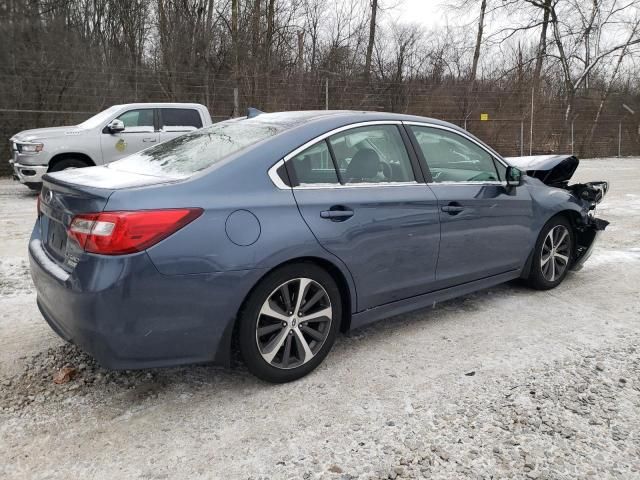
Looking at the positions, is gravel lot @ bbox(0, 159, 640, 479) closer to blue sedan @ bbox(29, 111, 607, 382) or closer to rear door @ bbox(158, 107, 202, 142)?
blue sedan @ bbox(29, 111, 607, 382)

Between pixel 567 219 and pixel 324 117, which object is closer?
pixel 324 117

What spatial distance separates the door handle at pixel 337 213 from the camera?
3182 millimetres

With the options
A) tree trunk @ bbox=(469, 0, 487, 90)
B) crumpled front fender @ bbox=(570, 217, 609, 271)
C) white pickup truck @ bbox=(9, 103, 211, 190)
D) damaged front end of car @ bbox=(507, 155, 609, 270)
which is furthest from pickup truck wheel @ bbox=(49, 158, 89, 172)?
tree trunk @ bbox=(469, 0, 487, 90)

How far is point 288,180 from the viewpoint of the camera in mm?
3123

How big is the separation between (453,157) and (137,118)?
316 inches

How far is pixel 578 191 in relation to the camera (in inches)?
202

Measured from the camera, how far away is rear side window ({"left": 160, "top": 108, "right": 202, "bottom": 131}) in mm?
10750

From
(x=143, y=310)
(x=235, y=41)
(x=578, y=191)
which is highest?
(x=235, y=41)

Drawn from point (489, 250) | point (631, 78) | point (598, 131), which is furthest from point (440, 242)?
point (631, 78)

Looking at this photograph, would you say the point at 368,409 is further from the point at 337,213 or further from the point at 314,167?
the point at 314,167

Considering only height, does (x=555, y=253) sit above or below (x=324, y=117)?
below

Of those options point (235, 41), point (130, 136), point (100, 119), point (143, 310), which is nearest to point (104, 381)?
point (143, 310)

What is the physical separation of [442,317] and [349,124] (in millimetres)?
1716

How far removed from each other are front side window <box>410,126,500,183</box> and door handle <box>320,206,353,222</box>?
0.93m
